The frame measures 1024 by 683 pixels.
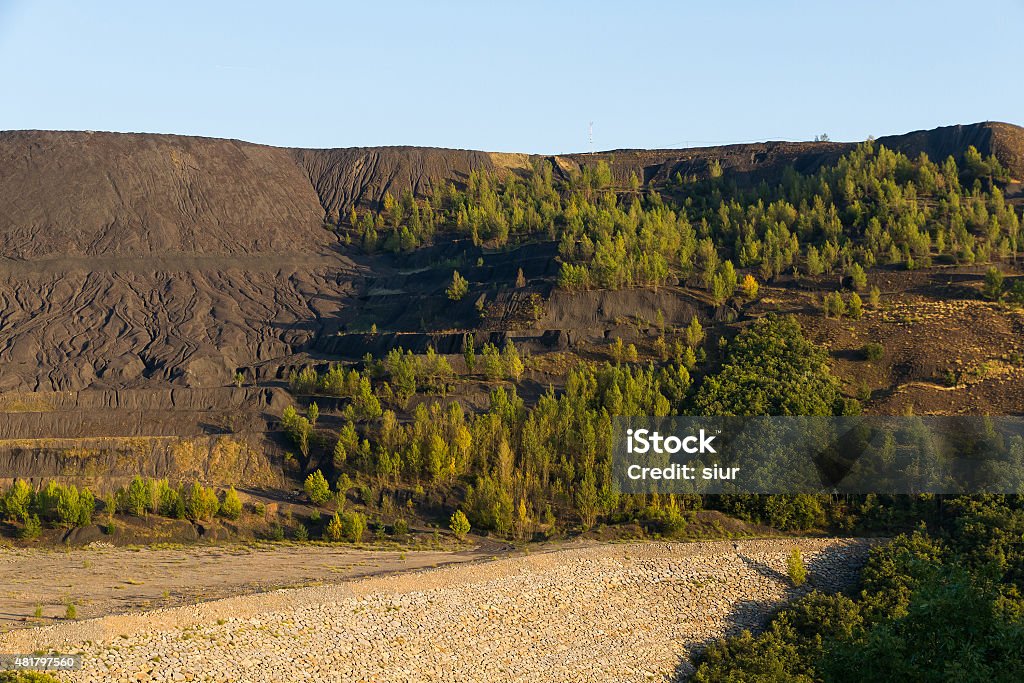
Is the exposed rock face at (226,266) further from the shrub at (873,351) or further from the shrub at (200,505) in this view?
the shrub at (873,351)

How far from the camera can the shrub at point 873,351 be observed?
77.8 metres

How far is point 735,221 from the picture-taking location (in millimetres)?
103812

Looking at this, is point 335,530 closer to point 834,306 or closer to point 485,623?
point 485,623

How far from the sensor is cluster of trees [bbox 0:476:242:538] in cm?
5769

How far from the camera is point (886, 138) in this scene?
117875 mm

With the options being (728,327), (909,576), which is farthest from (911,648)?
(728,327)

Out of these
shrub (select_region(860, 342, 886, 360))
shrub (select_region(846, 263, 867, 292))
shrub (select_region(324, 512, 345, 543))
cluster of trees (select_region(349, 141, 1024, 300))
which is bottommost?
shrub (select_region(324, 512, 345, 543))

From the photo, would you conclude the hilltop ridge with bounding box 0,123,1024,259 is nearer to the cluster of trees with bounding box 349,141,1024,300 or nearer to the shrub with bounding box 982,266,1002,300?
the cluster of trees with bounding box 349,141,1024,300

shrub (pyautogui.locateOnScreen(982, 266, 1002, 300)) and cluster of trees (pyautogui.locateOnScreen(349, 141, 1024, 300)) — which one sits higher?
cluster of trees (pyautogui.locateOnScreen(349, 141, 1024, 300))

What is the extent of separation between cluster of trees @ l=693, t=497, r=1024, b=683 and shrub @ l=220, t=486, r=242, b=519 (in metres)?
23.9

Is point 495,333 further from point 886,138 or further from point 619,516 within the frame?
point 886,138

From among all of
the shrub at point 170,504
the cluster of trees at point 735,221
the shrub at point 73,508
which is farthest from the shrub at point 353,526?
the cluster of trees at point 735,221

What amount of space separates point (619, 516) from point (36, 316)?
53.7 m

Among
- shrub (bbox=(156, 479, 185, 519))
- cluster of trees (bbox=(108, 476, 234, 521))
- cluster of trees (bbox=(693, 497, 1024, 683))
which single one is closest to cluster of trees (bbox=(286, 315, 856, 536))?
cluster of trees (bbox=(108, 476, 234, 521))
